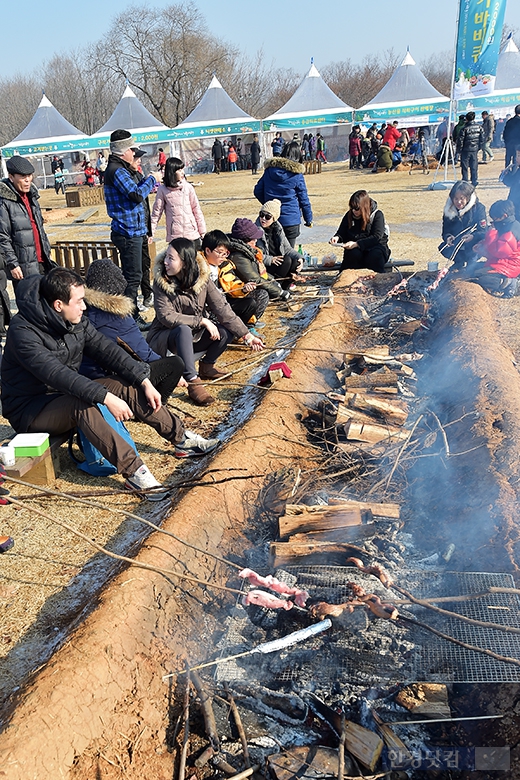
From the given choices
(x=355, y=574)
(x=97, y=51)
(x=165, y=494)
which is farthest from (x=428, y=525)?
(x=97, y=51)

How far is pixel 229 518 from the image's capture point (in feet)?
12.7

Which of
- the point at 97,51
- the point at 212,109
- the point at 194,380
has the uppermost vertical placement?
the point at 97,51

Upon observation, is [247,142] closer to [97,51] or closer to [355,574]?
[97,51]

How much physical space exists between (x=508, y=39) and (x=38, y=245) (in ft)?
93.4

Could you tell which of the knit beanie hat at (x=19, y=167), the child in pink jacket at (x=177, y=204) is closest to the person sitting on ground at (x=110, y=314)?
the knit beanie hat at (x=19, y=167)

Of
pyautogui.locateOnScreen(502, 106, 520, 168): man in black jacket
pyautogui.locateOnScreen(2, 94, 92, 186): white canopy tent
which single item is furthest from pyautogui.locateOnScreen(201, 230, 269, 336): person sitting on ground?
pyautogui.locateOnScreen(2, 94, 92, 186): white canopy tent

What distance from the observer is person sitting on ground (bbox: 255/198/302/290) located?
8148mm

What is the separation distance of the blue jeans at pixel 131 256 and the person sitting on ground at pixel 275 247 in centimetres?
175

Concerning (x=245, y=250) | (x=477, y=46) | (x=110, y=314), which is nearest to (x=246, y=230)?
(x=245, y=250)

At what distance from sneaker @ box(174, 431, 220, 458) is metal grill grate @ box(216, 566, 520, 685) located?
1657 mm

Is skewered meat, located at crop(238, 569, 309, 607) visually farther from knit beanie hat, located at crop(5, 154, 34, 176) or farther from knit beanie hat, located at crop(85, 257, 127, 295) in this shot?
knit beanie hat, located at crop(5, 154, 34, 176)

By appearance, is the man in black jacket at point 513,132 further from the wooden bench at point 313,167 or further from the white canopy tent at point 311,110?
the wooden bench at point 313,167

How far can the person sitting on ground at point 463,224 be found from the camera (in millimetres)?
7848

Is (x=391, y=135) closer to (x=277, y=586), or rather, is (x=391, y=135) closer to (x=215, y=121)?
(x=215, y=121)
